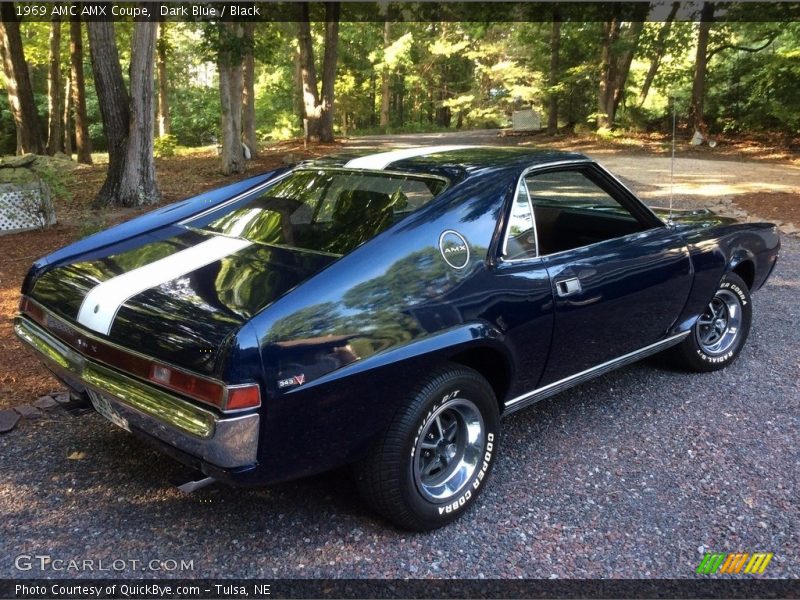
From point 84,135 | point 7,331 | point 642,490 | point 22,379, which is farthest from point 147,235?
point 84,135

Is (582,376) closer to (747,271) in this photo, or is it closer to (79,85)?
(747,271)

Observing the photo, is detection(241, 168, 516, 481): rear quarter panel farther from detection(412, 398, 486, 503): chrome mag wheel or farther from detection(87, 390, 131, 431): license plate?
detection(87, 390, 131, 431): license plate

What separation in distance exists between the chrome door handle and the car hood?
1.11 metres

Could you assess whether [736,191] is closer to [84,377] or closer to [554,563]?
[554,563]

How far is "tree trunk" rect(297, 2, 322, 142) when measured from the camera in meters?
19.3

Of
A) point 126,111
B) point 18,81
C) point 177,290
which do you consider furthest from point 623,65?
point 177,290

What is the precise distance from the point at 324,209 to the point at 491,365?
1.09m

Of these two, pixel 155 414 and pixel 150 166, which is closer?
pixel 155 414

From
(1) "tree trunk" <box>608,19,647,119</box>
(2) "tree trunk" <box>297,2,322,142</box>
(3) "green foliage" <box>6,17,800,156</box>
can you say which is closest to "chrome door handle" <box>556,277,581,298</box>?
(3) "green foliage" <box>6,17,800,156</box>

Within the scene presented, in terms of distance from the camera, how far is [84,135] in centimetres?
1919

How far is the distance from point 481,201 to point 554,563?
1526 millimetres

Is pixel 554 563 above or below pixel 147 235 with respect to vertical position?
below

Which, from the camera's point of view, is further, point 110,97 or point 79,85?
point 79,85

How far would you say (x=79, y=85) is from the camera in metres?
18.1
